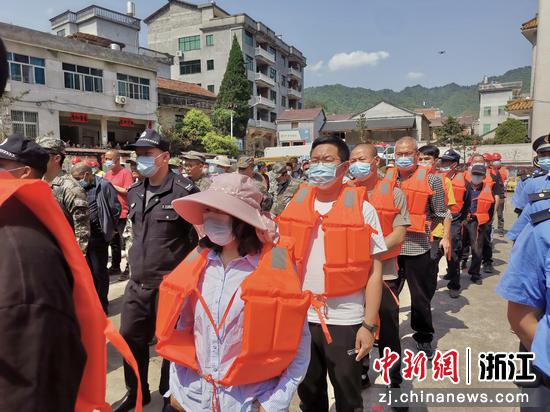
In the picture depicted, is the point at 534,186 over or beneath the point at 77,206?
over

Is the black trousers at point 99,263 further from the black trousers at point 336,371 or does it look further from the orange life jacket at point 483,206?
the orange life jacket at point 483,206

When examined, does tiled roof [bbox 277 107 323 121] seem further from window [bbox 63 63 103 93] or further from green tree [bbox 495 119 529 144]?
window [bbox 63 63 103 93]

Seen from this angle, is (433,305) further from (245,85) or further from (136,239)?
(245,85)

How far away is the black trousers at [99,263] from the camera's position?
4.96 meters

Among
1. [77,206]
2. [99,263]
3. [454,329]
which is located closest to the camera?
[77,206]

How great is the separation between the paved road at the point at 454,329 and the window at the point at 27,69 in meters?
18.8

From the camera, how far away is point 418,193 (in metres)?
4.26

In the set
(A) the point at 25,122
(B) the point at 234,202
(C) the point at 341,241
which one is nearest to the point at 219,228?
(B) the point at 234,202

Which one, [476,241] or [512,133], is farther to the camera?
[512,133]

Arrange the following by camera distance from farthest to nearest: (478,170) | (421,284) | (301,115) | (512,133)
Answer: (301,115)
(512,133)
(478,170)
(421,284)

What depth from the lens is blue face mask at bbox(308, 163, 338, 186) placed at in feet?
8.82

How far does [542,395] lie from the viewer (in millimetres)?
1622

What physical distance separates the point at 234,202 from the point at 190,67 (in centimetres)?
4605

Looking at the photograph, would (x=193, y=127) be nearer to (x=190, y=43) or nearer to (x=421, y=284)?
(x=190, y=43)
